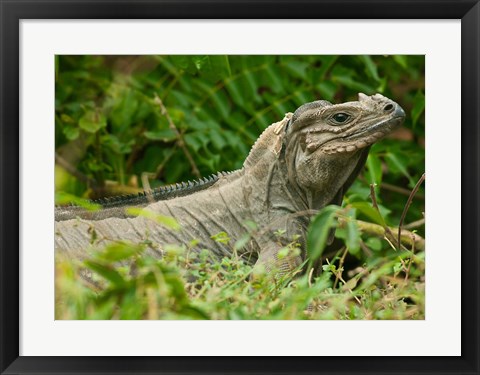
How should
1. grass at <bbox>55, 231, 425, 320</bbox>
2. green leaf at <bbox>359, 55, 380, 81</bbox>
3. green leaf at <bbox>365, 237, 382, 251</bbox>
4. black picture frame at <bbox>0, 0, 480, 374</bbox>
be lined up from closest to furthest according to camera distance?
1. grass at <bbox>55, 231, 425, 320</bbox>
2. black picture frame at <bbox>0, 0, 480, 374</bbox>
3. green leaf at <bbox>365, 237, 382, 251</bbox>
4. green leaf at <bbox>359, 55, 380, 81</bbox>

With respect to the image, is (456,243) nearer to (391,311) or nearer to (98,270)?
(391,311)

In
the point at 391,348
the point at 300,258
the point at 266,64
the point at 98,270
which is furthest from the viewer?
the point at 266,64

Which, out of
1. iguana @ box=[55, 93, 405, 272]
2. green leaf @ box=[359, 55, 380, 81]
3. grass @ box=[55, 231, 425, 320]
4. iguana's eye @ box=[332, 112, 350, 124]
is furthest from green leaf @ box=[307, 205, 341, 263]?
green leaf @ box=[359, 55, 380, 81]

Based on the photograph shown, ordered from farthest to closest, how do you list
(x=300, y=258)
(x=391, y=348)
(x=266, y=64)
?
(x=266, y=64), (x=300, y=258), (x=391, y=348)

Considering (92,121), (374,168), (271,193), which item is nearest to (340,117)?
(271,193)

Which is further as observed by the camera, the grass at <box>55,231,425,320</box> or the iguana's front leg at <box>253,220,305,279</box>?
the iguana's front leg at <box>253,220,305,279</box>

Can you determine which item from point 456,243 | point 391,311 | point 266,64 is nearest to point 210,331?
point 391,311

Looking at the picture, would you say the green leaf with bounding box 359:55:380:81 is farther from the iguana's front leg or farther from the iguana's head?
the iguana's front leg

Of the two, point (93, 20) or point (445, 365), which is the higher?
point (93, 20)
